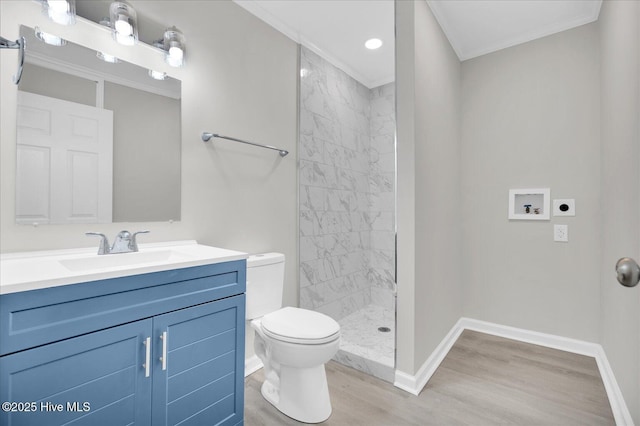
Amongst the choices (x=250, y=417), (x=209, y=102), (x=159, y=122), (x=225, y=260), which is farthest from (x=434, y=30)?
(x=250, y=417)

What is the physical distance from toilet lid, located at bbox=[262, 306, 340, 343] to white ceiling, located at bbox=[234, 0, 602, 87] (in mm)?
2007

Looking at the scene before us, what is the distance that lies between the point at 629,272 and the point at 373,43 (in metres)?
2.46

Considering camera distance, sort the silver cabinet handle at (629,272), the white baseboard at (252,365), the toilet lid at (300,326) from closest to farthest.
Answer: the silver cabinet handle at (629,272) → the toilet lid at (300,326) → the white baseboard at (252,365)

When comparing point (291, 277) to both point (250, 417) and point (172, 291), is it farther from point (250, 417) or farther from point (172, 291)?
point (172, 291)

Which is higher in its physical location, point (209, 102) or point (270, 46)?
point (270, 46)

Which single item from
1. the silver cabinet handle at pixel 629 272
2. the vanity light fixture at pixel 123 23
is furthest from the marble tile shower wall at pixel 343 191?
the silver cabinet handle at pixel 629 272

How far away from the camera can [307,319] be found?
174 cm

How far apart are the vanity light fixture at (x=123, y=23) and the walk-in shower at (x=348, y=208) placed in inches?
49.8

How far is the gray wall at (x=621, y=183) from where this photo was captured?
136 cm

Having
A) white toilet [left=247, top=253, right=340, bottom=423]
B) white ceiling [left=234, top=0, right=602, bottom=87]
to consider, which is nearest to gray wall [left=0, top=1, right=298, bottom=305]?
white ceiling [left=234, top=0, right=602, bottom=87]

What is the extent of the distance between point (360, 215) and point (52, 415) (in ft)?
9.06

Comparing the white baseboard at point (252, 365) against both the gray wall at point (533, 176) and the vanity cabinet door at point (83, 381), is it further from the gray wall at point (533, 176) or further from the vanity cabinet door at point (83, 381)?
the gray wall at point (533, 176)

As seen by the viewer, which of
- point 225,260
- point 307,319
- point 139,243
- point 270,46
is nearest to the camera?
point 225,260

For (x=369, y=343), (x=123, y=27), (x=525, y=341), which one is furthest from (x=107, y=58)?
(x=525, y=341)
